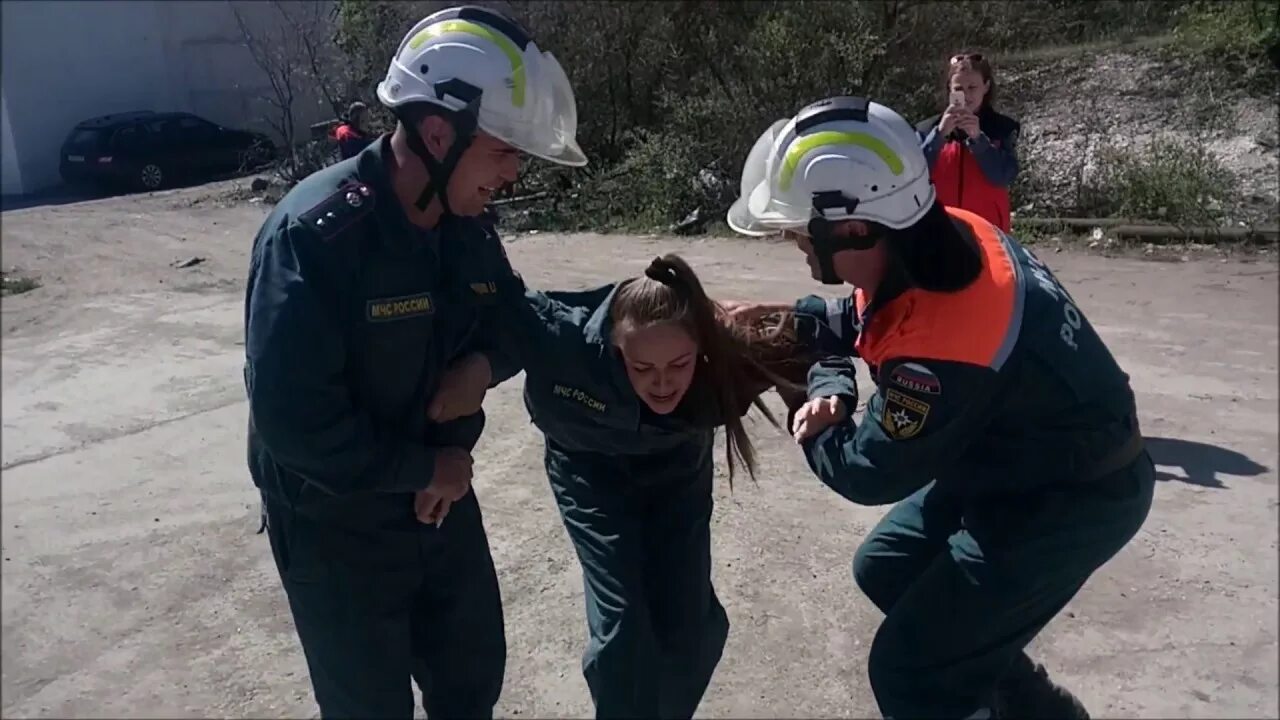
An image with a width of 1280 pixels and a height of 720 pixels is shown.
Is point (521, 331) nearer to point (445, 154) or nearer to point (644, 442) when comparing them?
point (644, 442)

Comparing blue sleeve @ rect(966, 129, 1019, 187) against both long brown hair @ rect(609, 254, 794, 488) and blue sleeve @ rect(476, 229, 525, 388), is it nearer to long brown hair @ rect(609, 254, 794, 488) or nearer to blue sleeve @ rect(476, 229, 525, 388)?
long brown hair @ rect(609, 254, 794, 488)

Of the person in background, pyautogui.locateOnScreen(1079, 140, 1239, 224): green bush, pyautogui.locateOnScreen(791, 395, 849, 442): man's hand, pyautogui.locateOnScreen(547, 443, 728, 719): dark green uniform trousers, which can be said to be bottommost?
pyautogui.locateOnScreen(1079, 140, 1239, 224): green bush

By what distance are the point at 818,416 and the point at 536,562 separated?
7.38ft

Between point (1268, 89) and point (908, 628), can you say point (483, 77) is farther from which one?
point (1268, 89)

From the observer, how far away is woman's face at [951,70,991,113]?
534 cm

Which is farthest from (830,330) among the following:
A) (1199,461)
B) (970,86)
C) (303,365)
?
(1199,461)

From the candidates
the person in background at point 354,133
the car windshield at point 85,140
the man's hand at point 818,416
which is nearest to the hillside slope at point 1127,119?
the person in background at point 354,133

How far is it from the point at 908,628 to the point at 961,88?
11.4ft

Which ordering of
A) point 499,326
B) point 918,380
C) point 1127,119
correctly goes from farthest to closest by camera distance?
point 1127,119
point 499,326
point 918,380

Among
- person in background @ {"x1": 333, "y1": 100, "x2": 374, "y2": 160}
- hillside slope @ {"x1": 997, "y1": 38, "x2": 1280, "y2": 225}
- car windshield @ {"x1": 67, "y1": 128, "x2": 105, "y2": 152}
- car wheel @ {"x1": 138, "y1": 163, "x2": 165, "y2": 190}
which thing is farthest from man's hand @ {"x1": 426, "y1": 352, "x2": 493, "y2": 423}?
car wheel @ {"x1": 138, "y1": 163, "x2": 165, "y2": 190}

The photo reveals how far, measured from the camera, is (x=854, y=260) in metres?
2.52

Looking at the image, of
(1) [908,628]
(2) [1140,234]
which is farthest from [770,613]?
(2) [1140,234]

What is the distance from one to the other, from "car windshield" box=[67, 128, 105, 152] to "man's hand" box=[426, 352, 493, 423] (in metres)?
4.63

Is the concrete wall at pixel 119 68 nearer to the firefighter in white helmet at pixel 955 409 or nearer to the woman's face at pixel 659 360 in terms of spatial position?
the woman's face at pixel 659 360
